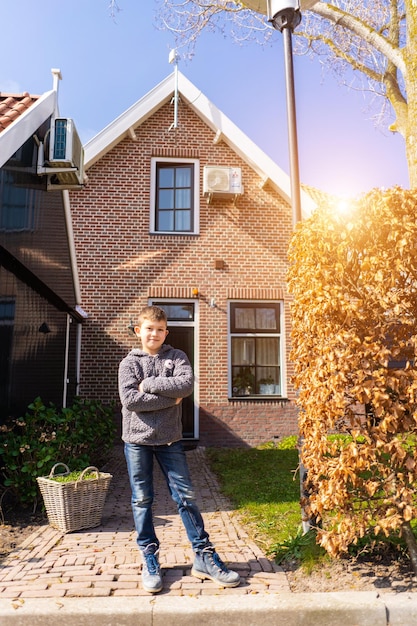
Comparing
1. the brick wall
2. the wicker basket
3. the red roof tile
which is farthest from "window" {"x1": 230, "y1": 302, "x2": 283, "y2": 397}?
the wicker basket

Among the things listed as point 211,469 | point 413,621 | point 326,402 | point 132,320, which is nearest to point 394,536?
point 413,621

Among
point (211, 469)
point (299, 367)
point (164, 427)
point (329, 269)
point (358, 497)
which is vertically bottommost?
point (211, 469)

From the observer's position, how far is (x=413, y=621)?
3.12m

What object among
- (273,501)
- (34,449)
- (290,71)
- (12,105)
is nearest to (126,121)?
(12,105)

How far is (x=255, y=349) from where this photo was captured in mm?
11312

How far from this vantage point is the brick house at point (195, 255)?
1092cm

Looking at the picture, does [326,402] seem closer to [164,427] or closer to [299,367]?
[299,367]

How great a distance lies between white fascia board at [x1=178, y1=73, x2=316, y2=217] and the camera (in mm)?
11547

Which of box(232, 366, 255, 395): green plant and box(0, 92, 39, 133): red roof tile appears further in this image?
box(232, 366, 255, 395): green plant

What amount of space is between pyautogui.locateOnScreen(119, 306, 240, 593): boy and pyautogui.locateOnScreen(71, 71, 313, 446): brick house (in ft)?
23.7

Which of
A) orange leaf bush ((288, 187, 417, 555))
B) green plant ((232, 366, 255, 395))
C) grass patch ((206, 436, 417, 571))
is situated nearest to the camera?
orange leaf bush ((288, 187, 417, 555))

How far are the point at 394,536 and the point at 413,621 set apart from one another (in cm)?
90

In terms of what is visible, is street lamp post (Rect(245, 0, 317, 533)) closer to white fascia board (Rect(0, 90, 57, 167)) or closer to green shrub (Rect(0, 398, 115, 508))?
white fascia board (Rect(0, 90, 57, 167))

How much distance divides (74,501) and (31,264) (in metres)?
3.64
